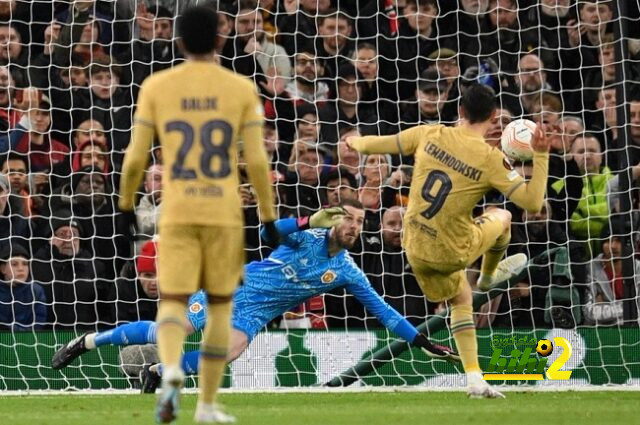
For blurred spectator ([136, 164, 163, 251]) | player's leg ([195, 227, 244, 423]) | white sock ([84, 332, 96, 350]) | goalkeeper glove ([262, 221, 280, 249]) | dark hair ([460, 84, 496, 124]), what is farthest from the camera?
blurred spectator ([136, 164, 163, 251])

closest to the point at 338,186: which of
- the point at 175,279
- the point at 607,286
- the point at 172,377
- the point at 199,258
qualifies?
the point at 607,286

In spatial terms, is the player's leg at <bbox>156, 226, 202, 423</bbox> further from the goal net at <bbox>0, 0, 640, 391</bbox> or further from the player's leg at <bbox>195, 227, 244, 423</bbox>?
the goal net at <bbox>0, 0, 640, 391</bbox>

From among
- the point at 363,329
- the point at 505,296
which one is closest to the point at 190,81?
the point at 363,329

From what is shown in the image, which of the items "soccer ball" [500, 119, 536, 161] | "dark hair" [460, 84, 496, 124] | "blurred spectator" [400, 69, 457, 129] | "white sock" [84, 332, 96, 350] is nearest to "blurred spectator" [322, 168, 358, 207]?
"blurred spectator" [400, 69, 457, 129]

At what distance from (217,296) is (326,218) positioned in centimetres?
314

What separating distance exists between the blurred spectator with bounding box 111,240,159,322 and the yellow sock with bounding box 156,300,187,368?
558cm

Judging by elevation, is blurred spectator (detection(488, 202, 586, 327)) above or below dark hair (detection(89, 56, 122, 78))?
below

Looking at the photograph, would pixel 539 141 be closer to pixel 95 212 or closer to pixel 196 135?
pixel 196 135

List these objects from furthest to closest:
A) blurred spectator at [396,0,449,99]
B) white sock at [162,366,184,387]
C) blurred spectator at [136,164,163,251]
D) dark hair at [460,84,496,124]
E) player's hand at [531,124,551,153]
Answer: blurred spectator at [396,0,449,99] < blurred spectator at [136,164,163,251] < dark hair at [460,84,496,124] < player's hand at [531,124,551,153] < white sock at [162,366,184,387]

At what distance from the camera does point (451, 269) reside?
9242 mm

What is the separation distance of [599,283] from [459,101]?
2293 millimetres

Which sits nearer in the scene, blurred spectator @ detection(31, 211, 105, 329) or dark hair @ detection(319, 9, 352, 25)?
blurred spectator @ detection(31, 211, 105, 329)

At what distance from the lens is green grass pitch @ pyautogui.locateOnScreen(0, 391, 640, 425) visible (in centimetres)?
789

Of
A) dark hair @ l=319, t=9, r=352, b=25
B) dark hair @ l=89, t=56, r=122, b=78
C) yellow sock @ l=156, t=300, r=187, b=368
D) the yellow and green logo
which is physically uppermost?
dark hair @ l=319, t=9, r=352, b=25
